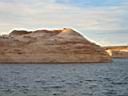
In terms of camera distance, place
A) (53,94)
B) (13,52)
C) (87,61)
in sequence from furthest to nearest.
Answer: (87,61) → (13,52) → (53,94)

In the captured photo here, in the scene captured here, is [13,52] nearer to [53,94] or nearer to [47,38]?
[47,38]

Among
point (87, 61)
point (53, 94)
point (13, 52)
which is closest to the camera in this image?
point (53, 94)

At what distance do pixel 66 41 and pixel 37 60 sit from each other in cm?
1296

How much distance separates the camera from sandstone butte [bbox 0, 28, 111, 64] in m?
136

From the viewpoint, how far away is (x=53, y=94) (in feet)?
142

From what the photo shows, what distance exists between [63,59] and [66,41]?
272 inches

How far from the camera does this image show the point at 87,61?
14462cm

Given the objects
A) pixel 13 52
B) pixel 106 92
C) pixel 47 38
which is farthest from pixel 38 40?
pixel 106 92

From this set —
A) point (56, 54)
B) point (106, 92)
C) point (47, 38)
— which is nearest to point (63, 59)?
point (56, 54)

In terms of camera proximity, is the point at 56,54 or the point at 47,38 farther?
the point at 47,38

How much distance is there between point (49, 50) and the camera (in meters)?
139

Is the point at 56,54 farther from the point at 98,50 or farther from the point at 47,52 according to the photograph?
the point at 98,50

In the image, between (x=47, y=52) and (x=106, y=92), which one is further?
(x=47, y=52)

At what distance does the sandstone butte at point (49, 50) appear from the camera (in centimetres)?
13650
